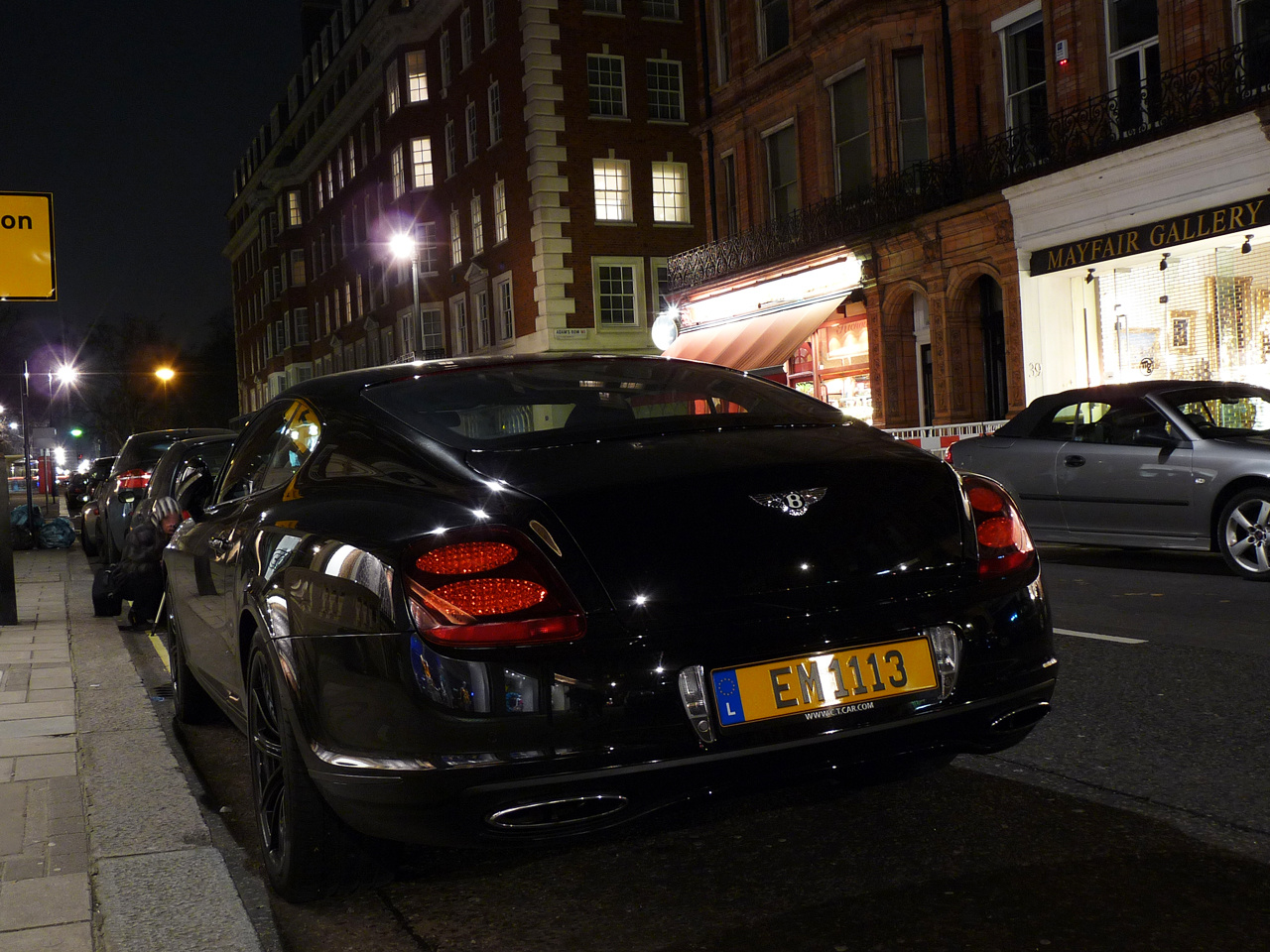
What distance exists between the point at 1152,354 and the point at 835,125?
892 cm

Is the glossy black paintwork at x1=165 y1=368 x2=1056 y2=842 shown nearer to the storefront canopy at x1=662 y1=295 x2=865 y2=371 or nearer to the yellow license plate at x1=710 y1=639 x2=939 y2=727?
the yellow license plate at x1=710 y1=639 x2=939 y2=727

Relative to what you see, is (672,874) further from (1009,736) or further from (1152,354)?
(1152,354)

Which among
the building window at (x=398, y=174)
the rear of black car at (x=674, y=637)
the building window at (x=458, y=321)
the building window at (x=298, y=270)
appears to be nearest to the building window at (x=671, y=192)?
the building window at (x=458, y=321)

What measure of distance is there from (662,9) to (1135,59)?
827 inches

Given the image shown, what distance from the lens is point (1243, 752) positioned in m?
4.56

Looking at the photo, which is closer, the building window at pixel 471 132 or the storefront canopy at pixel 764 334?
the storefront canopy at pixel 764 334

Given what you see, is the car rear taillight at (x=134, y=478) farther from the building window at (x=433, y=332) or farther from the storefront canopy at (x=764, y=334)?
the building window at (x=433, y=332)

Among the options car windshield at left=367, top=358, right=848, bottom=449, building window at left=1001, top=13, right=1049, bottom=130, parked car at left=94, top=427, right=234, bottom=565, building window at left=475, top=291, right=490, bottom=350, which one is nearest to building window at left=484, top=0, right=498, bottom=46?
building window at left=475, top=291, right=490, bottom=350

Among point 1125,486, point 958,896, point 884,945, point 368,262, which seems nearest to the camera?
point 884,945

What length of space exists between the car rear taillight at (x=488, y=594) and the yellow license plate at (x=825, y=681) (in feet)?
1.32

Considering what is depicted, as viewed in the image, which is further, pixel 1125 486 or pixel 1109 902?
pixel 1125 486

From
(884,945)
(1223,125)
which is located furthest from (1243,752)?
(1223,125)

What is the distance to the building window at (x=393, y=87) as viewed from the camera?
153 feet

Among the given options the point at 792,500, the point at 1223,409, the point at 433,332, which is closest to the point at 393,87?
the point at 433,332
